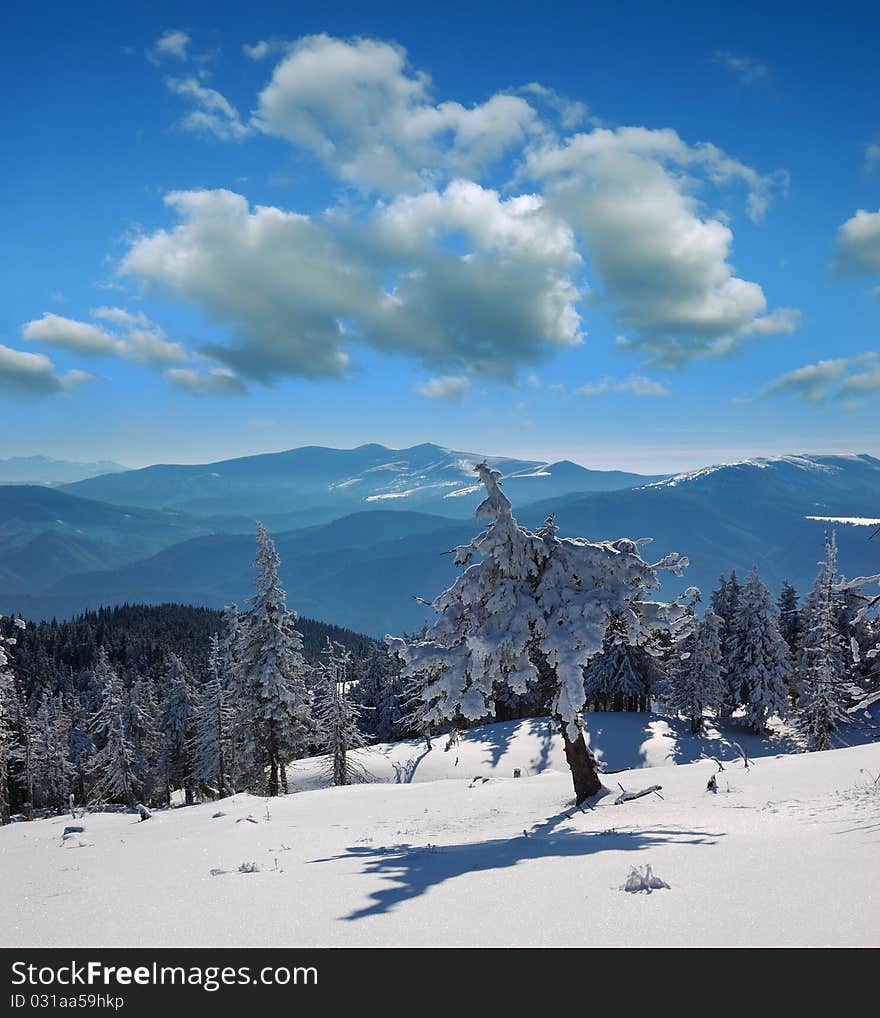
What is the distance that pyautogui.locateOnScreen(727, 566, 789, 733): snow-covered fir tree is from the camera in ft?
161

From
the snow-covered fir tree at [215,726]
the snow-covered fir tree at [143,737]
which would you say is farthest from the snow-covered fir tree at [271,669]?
the snow-covered fir tree at [143,737]

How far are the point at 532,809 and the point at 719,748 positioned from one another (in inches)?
1464

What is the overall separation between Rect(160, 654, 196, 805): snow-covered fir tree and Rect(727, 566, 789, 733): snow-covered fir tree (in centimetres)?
5014

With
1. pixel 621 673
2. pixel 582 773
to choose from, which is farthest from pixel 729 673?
pixel 582 773

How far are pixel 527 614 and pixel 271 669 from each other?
2063 cm

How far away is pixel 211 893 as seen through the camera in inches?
275

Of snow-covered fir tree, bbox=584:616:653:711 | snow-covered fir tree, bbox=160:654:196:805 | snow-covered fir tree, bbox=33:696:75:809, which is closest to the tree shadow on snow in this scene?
snow-covered fir tree, bbox=584:616:653:711

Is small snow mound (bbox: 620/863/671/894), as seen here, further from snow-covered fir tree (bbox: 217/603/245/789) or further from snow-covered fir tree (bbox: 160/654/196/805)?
snow-covered fir tree (bbox: 160/654/196/805)

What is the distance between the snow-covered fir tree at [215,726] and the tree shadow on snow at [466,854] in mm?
36063

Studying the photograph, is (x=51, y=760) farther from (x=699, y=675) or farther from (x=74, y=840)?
(x=699, y=675)

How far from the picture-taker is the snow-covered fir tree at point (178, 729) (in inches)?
2184

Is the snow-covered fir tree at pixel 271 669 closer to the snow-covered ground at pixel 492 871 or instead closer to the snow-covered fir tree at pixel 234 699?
the snow-covered fir tree at pixel 234 699
